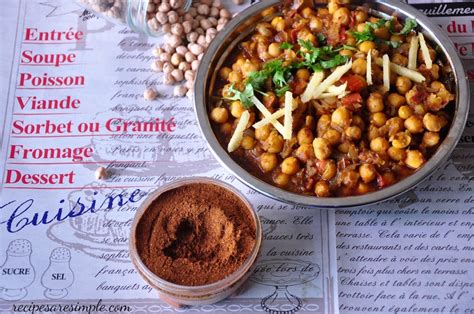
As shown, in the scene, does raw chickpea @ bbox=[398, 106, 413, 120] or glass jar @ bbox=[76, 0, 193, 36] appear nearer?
raw chickpea @ bbox=[398, 106, 413, 120]

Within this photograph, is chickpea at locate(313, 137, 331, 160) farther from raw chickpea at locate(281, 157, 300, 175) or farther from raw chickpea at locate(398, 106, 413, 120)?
raw chickpea at locate(398, 106, 413, 120)

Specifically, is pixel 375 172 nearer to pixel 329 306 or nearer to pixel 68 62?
pixel 329 306

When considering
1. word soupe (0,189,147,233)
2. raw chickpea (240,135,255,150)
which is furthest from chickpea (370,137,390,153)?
word soupe (0,189,147,233)

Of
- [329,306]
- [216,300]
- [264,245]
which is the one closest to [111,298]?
[216,300]

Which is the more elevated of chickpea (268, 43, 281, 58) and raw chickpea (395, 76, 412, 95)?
chickpea (268, 43, 281, 58)

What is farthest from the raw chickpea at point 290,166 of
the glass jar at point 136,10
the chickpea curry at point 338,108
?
the glass jar at point 136,10

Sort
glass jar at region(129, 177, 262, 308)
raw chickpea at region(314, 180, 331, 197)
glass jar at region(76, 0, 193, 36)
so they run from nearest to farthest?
1. glass jar at region(129, 177, 262, 308)
2. raw chickpea at region(314, 180, 331, 197)
3. glass jar at region(76, 0, 193, 36)

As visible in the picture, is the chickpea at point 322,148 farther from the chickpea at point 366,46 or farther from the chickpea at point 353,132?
the chickpea at point 366,46
